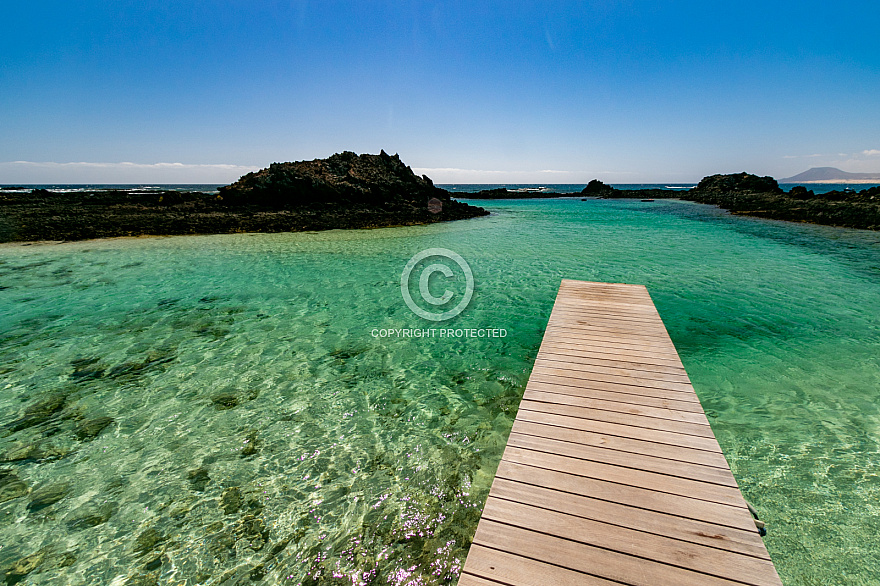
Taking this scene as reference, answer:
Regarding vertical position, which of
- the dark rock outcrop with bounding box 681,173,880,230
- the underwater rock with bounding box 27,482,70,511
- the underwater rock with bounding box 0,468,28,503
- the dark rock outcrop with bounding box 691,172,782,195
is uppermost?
the dark rock outcrop with bounding box 691,172,782,195

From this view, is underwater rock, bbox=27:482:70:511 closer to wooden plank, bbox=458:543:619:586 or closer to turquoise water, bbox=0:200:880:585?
turquoise water, bbox=0:200:880:585

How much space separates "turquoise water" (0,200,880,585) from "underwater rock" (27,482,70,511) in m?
0.03

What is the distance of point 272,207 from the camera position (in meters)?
34.6

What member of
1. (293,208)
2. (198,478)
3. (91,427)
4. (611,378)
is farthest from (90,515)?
(293,208)

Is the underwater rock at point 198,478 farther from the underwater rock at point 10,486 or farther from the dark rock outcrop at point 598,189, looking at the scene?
the dark rock outcrop at point 598,189

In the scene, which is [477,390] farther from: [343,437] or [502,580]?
[502,580]

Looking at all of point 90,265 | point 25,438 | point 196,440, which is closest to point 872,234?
point 196,440

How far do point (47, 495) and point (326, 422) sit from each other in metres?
3.37

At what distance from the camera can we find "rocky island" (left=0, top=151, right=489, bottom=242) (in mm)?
25578

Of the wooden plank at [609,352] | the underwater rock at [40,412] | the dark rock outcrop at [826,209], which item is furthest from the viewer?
the dark rock outcrop at [826,209]

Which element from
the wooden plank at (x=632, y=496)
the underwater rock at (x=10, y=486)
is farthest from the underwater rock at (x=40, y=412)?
the wooden plank at (x=632, y=496)

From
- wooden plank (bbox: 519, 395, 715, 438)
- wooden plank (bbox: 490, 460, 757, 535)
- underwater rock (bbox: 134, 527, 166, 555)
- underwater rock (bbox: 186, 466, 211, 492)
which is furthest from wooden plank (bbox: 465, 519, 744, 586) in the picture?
underwater rock (bbox: 186, 466, 211, 492)

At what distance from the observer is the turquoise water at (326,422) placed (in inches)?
150

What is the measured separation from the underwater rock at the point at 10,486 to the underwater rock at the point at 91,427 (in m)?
0.75
